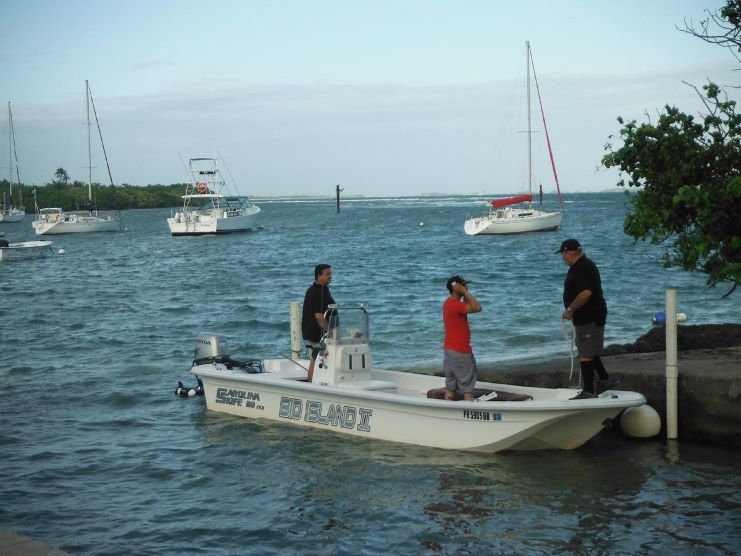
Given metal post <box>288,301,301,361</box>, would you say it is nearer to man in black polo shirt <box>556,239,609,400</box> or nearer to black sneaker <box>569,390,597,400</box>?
man in black polo shirt <box>556,239,609,400</box>

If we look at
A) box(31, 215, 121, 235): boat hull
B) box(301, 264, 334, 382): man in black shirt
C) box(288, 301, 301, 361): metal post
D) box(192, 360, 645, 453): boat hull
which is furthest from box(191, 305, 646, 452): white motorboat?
box(31, 215, 121, 235): boat hull

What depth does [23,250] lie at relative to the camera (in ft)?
178

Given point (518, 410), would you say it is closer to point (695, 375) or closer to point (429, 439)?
point (429, 439)

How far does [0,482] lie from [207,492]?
2325mm

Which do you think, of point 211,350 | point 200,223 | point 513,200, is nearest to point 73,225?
point 200,223

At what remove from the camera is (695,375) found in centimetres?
1109

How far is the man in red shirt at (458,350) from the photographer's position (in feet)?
35.3

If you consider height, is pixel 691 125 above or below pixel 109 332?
above

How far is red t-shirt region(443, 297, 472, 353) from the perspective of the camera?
423 inches

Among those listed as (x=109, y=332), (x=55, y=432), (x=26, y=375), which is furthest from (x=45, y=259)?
(x=55, y=432)

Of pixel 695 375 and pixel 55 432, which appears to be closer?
pixel 695 375

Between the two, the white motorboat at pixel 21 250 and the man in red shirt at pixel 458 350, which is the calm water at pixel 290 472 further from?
the white motorboat at pixel 21 250

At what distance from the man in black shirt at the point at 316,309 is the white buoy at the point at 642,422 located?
3.67 meters

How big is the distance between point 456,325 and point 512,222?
56.4 metres
